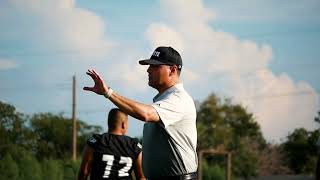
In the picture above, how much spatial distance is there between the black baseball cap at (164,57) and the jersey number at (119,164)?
2.81 meters

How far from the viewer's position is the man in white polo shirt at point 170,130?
18.7 feet

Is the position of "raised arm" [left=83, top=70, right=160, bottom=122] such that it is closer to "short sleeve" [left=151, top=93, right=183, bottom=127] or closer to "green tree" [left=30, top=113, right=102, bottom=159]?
"short sleeve" [left=151, top=93, right=183, bottom=127]

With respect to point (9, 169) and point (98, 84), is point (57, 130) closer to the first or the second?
point (9, 169)

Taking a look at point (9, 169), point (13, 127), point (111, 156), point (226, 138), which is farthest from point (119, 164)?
point (226, 138)

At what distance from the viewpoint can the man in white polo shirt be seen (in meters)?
5.69

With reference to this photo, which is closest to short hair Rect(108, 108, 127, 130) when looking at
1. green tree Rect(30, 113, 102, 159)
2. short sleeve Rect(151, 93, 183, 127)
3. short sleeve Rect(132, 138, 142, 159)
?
short sleeve Rect(132, 138, 142, 159)

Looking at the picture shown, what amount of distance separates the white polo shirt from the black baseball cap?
0.61 feet

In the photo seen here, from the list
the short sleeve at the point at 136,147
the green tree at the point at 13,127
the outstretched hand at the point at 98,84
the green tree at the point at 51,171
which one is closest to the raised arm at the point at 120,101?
the outstretched hand at the point at 98,84

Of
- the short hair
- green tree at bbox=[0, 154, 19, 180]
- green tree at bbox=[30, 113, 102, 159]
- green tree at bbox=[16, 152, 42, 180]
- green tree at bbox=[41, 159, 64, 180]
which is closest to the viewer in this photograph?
the short hair

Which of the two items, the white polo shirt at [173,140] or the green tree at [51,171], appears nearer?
the white polo shirt at [173,140]

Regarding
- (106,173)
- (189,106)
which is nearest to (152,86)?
(189,106)

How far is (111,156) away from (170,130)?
2910 millimetres

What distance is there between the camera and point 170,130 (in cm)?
568

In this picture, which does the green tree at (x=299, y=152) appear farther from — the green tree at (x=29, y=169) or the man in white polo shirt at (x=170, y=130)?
the man in white polo shirt at (x=170, y=130)
